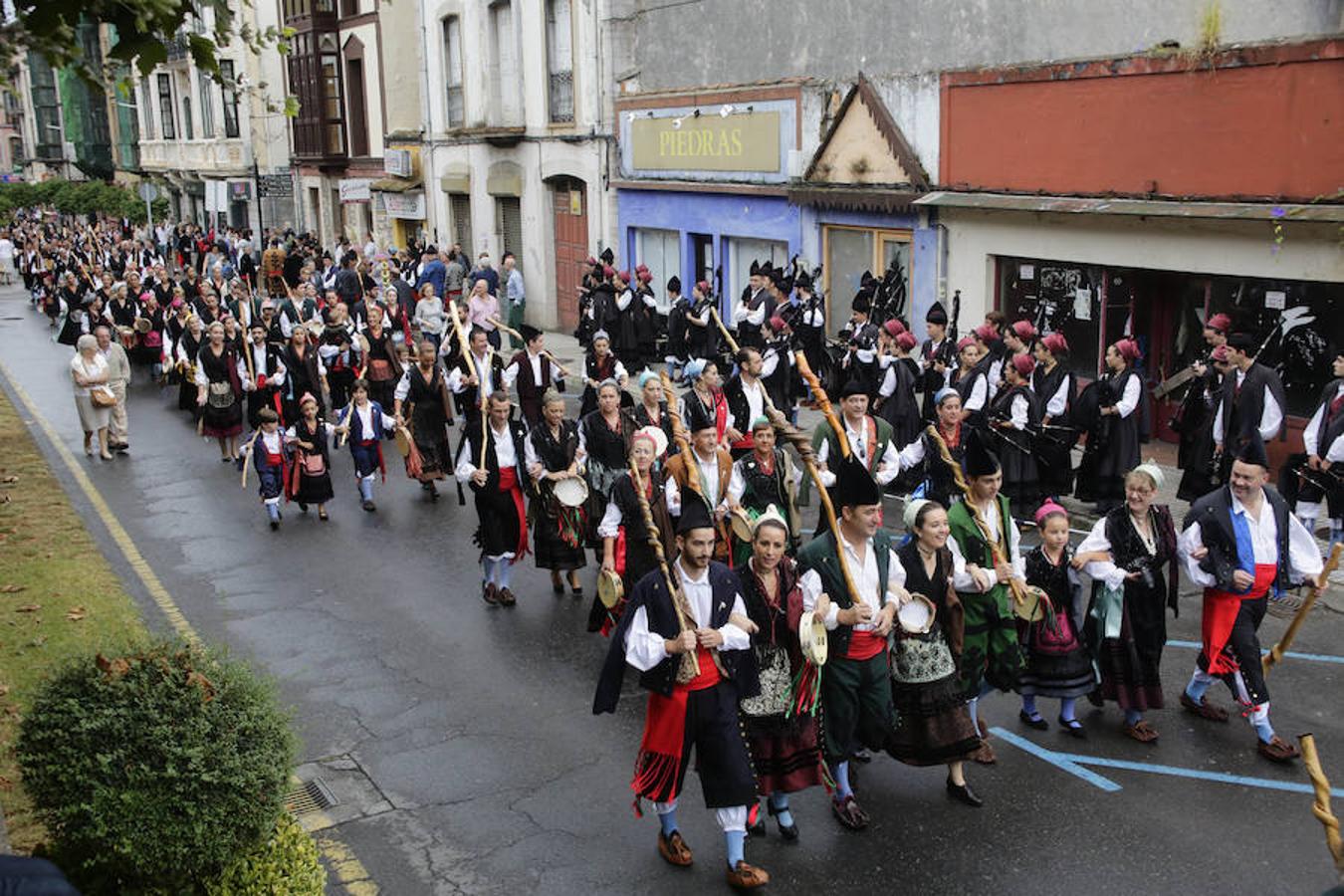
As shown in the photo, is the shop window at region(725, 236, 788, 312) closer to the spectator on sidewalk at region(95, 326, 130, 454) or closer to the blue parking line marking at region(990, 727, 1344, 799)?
the spectator on sidewalk at region(95, 326, 130, 454)

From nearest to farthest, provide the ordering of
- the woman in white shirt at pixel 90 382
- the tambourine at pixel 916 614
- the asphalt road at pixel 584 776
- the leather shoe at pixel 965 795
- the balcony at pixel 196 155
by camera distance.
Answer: the asphalt road at pixel 584 776, the tambourine at pixel 916 614, the leather shoe at pixel 965 795, the woman in white shirt at pixel 90 382, the balcony at pixel 196 155

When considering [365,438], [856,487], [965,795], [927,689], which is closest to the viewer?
[856,487]

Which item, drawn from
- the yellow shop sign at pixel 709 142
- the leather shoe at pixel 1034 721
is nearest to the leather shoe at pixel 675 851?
the leather shoe at pixel 1034 721

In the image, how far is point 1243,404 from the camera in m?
11.1

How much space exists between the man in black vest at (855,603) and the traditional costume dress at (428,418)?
8.16 m

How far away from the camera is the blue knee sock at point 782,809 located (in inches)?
259

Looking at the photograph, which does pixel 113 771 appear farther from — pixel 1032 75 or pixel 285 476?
pixel 1032 75

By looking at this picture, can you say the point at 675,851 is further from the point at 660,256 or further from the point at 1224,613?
the point at 660,256

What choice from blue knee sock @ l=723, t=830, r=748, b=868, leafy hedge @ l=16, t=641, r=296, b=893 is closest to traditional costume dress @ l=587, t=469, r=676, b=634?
blue knee sock @ l=723, t=830, r=748, b=868

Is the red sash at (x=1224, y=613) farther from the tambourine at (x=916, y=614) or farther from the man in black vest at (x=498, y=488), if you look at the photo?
the man in black vest at (x=498, y=488)

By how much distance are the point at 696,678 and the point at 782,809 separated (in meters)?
1.03

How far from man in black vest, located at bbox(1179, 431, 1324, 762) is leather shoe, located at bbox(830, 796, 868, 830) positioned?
91.9 inches

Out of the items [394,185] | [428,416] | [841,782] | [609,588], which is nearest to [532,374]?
[428,416]

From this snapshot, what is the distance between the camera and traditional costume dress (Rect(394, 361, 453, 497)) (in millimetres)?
14016
